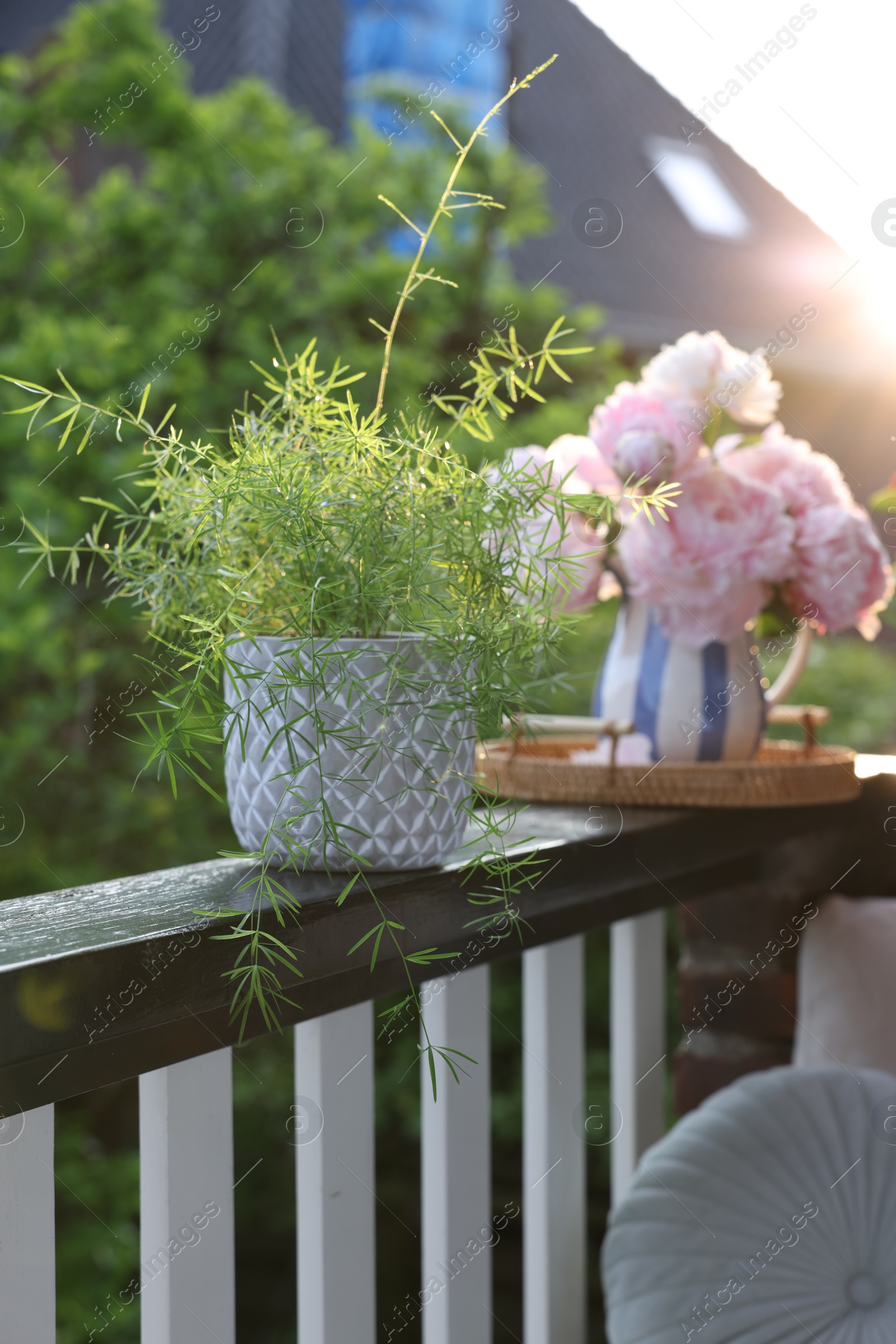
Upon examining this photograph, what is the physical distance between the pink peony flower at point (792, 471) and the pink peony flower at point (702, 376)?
0.06 meters

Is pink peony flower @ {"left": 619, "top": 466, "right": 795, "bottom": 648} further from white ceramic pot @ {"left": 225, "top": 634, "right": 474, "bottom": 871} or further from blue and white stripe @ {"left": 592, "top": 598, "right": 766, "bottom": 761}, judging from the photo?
white ceramic pot @ {"left": 225, "top": 634, "right": 474, "bottom": 871}

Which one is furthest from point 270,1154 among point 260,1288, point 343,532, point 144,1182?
point 343,532

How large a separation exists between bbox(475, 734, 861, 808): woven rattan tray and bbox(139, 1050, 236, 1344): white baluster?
390 mm

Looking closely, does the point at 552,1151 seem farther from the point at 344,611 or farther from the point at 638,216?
the point at 638,216

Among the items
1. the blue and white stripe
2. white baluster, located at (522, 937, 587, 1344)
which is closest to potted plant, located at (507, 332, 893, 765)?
the blue and white stripe

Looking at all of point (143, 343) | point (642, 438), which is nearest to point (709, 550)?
point (642, 438)

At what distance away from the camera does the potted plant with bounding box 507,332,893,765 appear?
3.38ft

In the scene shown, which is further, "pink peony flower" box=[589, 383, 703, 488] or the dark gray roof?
the dark gray roof

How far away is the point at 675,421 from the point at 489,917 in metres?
0.54

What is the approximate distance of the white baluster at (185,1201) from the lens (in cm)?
70

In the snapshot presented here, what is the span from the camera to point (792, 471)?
43.7 inches

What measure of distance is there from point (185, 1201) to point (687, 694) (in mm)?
654

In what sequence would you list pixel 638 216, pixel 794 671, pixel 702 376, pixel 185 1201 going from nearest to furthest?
pixel 185 1201
pixel 702 376
pixel 794 671
pixel 638 216

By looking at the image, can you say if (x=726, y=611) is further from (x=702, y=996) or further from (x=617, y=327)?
(x=617, y=327)
